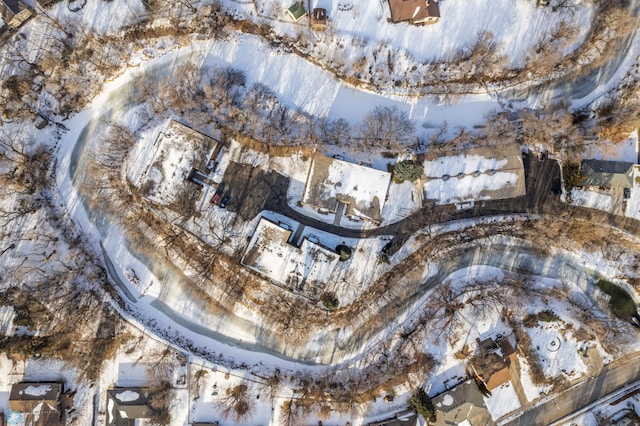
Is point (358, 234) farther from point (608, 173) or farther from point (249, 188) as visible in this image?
point (608, 173)

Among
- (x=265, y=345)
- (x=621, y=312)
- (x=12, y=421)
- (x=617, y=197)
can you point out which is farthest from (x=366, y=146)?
(x=12, y=421)

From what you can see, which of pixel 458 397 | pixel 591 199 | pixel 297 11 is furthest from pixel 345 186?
pixel 591 199

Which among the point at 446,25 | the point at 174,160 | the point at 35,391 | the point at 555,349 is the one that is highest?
the point at 446,25

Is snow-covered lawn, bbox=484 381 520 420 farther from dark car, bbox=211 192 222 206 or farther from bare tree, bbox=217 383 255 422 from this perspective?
dark car, bbox=211 192 222 206

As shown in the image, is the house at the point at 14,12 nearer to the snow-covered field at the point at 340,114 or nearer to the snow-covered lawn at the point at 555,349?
the snow-covered field at the point at 340,114

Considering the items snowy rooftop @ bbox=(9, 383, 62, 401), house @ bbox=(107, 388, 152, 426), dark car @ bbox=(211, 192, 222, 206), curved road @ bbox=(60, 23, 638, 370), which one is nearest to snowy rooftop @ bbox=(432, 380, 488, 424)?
curved road @ bbox=(60, 23, 638, 370)

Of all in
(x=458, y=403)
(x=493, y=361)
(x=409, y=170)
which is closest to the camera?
(x=409, y=170)

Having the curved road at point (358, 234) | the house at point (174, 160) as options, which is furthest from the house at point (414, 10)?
the house at point (174, 160)
